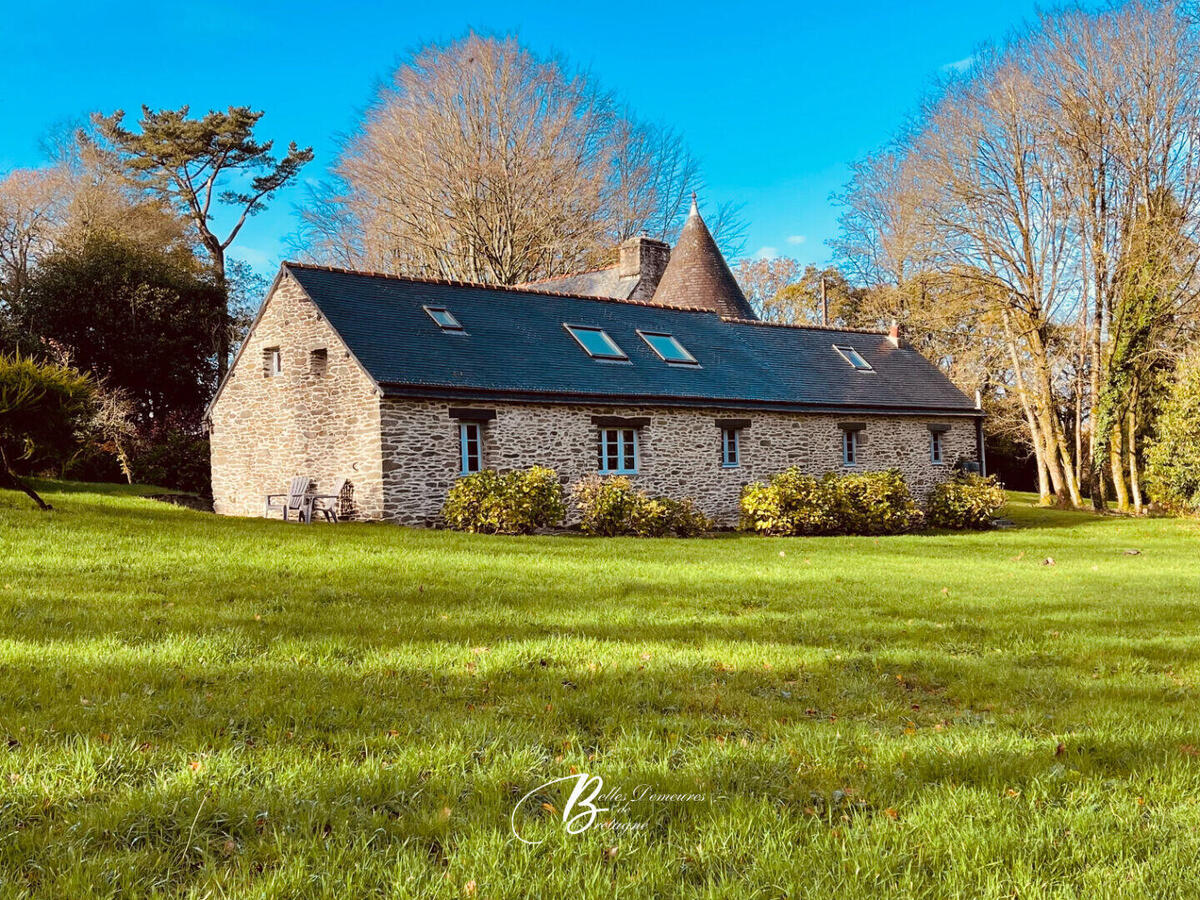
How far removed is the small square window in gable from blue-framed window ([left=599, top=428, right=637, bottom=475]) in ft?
20.0

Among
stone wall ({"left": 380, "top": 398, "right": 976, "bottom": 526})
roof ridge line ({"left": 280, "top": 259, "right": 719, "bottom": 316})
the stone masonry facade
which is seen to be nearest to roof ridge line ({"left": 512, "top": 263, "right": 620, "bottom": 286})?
roof ridge line ({"left": 280, "top": 259, "right": 719, "bottom": 316})

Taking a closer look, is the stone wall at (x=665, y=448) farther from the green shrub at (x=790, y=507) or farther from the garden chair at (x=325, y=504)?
the garden chair at (x=325, y=504)

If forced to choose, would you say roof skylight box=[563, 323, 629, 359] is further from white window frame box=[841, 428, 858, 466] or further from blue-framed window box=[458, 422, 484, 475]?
white window frame box=[841, 428, 858, 466]

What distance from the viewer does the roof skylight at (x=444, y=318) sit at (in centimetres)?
1934

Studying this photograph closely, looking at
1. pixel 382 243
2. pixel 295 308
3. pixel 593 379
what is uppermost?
pixel 382 243

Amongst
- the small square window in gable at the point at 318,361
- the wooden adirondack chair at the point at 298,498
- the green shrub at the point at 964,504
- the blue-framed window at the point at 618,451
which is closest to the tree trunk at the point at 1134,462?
the green shrub at the point at 964,504

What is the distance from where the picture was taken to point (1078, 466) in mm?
28797

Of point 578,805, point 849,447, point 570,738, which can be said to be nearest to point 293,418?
point 849,447

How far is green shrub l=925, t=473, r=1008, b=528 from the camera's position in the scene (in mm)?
22859

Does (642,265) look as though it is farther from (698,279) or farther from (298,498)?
(298,498)

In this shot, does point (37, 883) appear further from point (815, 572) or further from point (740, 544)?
point (740, 544)

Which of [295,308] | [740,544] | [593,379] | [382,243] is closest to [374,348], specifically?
[295,308]

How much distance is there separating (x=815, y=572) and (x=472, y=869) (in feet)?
30.5

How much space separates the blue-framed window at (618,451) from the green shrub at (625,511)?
22.6 inches
